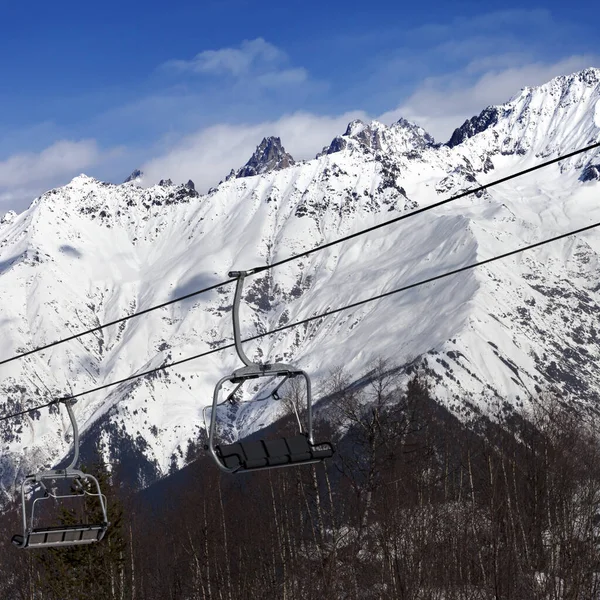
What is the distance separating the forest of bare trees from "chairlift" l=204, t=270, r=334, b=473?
62.7ft

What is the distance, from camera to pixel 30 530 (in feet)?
65.3

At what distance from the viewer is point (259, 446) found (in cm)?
1738

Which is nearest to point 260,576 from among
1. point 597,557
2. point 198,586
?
point 198,586

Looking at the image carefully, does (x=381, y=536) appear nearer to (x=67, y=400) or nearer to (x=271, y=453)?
(x=67, y=400)

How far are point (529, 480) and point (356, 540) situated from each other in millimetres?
18870

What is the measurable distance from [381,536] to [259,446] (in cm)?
2189

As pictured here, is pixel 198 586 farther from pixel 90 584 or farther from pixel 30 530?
pixel 30 530

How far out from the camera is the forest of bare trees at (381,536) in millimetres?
40812

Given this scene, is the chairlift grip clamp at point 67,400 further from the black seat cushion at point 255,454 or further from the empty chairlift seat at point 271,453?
the black seat cushion at point 255,454

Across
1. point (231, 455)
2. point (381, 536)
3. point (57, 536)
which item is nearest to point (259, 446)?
point (231, 455)

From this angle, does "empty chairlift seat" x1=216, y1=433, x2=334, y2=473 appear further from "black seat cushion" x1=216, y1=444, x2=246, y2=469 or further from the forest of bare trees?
the forest of bare trees

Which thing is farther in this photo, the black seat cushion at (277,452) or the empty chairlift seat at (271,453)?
the black seat cushion at (277,452)

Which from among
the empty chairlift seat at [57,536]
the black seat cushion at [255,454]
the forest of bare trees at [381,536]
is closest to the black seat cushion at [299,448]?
the black seat cushion at [255,454]

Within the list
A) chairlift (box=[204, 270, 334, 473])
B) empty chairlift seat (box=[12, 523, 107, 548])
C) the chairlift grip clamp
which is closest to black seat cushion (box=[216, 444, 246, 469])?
chairlift (box=[204, 270, 334, 473])
